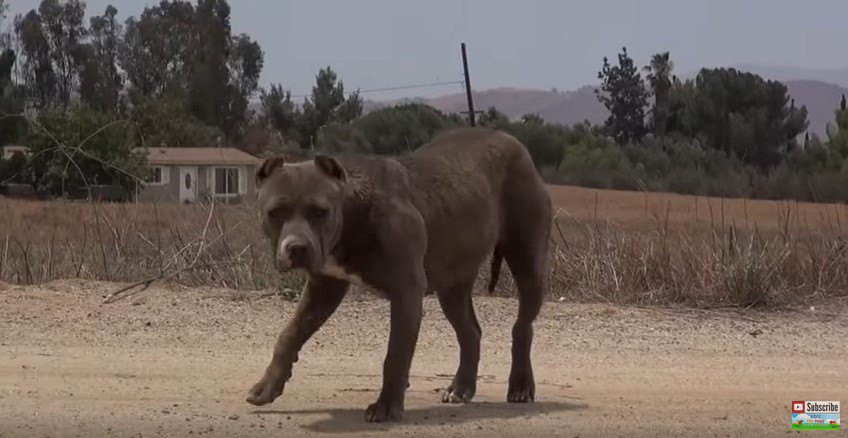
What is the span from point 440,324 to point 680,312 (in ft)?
8.01

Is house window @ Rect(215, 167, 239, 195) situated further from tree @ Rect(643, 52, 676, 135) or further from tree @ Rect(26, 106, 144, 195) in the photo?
tree @ Rect(643, 52, 676, 135)

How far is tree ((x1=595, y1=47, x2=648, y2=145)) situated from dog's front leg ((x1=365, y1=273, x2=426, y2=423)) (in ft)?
154

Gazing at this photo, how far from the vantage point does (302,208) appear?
727cm

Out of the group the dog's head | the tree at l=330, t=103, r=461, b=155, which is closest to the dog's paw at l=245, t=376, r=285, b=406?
the dog's head

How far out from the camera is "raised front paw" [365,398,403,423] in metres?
7.86

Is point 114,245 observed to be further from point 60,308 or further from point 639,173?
point 639,173

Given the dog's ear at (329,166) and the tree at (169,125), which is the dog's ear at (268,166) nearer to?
the dog's ear at (329,166)

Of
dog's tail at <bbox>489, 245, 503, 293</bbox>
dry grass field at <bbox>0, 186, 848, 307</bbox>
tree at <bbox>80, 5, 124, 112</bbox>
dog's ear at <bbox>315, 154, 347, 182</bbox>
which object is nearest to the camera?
dog's ear at <bbox>315, 154, 347, 182</bbox>

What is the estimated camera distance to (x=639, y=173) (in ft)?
117

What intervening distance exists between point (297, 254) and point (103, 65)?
6687cm

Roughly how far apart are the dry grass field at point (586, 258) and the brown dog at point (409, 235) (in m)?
4.45

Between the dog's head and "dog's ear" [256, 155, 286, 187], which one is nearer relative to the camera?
the dog's head

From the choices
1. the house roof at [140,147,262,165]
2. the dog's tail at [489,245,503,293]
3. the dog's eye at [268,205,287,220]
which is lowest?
the house roof at [140,147,262,165]

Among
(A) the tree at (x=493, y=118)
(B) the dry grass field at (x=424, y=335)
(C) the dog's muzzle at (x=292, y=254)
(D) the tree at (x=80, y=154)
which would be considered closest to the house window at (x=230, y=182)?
(D) the tree at (x=80, y=154)
